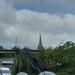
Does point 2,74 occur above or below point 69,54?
below

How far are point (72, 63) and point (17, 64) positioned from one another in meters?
20.6

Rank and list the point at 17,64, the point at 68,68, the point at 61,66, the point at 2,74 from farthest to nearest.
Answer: the point at 17,64 < the point at 61,66 < the point at 68,68 < the point at 2,74

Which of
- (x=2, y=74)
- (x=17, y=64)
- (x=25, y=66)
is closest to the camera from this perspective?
(x=2, y=74)

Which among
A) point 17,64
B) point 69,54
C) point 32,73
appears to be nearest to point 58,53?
point 69,54

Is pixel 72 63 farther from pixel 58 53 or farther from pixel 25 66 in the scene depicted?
pixel 25 66

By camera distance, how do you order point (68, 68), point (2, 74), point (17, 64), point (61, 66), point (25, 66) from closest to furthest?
1. point (2, 74)
2. point (68, 68)
3. point (61, 66)
4. point (25, 66)
5. point (17, 64)

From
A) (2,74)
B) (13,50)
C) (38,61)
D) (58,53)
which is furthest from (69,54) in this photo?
(2,74)

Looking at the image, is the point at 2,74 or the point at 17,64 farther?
the point at 17,64

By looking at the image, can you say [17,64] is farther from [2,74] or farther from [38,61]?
[2,74]

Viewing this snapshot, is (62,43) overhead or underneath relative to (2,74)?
overhead

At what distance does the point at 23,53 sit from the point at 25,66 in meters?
4.39

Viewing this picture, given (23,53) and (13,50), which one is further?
(13,50)

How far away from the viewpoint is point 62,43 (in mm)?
96938

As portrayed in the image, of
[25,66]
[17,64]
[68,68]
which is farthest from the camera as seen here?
[17,64]
